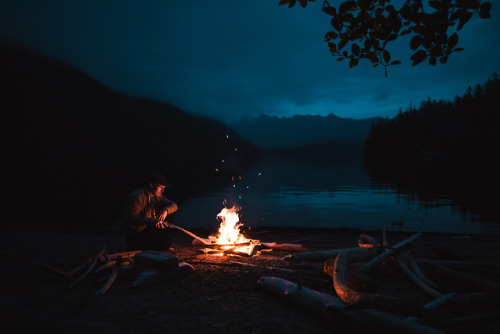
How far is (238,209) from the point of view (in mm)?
26578

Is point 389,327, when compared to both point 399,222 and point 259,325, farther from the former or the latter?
point 399,222

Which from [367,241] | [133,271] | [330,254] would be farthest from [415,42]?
[367,241]

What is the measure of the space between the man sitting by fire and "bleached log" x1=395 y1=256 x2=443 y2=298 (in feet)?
19.9

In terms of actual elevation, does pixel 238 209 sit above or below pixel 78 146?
below

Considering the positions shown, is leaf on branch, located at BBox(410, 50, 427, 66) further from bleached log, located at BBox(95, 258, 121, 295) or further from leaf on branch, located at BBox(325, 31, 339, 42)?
bleached log, located at BBox(95, 258, 121, 295)

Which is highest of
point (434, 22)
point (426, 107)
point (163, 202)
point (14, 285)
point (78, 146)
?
point (426, 107)

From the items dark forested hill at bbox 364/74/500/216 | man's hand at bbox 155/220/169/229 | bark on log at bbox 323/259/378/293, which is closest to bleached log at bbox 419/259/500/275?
bark on log at bbox 323/259/378/293

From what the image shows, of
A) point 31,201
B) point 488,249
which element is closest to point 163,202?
point 488,249

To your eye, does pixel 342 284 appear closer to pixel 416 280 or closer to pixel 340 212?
pixel 416 280

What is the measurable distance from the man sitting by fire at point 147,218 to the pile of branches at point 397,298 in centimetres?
371

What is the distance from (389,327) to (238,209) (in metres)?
22.5

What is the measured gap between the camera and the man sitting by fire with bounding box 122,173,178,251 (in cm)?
889

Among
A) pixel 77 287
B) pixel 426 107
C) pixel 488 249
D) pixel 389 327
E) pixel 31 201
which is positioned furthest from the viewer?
pixel 426 107

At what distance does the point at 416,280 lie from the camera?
6.60m
